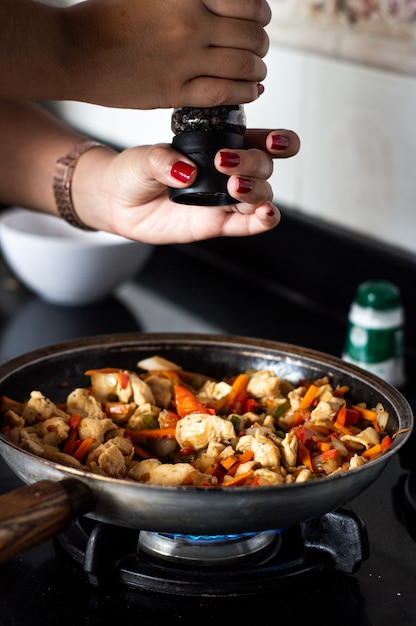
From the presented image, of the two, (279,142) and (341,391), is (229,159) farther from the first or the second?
(341,391)

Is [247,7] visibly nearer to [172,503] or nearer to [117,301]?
[172,503]

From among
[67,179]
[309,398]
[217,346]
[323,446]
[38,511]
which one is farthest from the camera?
[67,179]

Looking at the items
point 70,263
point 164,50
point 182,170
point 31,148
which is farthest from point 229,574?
point 70,263

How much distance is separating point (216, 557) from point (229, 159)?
469mm

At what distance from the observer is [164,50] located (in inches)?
42.2

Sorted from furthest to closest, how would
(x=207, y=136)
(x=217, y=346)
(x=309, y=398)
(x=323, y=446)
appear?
(x=217, y=346)
(x=309, y=398)
(x=323, y=446)
(x=207, y=136)

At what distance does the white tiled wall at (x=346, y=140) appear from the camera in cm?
191

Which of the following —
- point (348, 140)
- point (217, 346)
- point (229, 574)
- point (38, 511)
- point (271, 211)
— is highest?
point (348, 140)

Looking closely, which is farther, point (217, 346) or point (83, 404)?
point (217, 346)

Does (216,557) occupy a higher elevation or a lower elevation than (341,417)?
lower

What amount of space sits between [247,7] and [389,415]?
53 centimetres

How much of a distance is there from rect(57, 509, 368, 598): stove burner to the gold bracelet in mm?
548

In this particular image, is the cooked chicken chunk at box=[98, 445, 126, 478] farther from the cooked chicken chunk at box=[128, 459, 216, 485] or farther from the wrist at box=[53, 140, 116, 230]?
the wrist at box=[53, 140, 116, 230]

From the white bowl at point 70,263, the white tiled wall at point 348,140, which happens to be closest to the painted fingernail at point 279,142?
the white tiled wall at point 348,140
